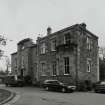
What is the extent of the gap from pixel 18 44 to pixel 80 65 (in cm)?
1989

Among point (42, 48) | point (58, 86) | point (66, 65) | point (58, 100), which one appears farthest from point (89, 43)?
point (58, 100)

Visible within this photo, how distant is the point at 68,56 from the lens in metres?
31.2

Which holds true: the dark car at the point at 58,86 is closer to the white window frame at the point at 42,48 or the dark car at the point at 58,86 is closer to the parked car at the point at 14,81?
the parked car at the point at 14,81

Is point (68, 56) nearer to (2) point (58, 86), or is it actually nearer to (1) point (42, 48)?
(2) point (58, 86)

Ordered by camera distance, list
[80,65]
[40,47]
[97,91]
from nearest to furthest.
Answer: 1. [97,91]
2. [80,65]
3. [40,47]

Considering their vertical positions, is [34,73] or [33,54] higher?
[33,54]

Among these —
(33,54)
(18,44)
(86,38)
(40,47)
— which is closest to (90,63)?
(86,38)

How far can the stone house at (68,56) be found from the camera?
3075 cm

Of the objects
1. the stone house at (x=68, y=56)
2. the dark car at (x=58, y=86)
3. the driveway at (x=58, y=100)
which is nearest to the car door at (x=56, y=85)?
the dark car at (x=58, y=86)

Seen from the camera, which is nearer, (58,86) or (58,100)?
(58,100)

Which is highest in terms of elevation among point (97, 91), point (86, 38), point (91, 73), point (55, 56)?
point (86, 38)

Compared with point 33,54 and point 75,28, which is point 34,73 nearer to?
point 33,54

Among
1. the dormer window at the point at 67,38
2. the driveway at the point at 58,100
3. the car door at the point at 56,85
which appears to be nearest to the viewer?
the driveway at the point at 58,100

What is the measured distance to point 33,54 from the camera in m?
41.7
